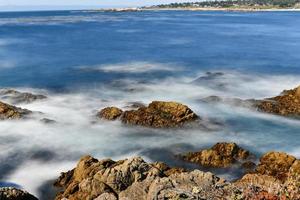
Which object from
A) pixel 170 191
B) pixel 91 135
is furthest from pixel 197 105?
pixel 170 191

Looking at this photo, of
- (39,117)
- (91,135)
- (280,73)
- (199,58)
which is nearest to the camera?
(91,135)

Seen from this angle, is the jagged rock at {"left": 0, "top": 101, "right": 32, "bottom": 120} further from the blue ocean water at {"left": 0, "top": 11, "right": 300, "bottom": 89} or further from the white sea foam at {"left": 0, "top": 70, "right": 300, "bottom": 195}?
the blue ocean water at {"left": 0, "top": 11, "right": 300, "bottom": 89}

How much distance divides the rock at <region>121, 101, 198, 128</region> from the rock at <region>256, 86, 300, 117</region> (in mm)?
6752

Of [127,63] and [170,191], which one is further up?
[170,191]

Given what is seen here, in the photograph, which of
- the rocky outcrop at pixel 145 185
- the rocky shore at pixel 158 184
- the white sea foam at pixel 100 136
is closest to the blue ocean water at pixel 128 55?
the white sea foam at pixel 100 136

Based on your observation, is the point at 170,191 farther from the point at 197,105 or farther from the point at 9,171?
the point at 197,105

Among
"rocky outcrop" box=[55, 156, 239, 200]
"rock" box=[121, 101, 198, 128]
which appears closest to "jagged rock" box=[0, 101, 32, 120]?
"rock" box=[121, 101, 198, 128]

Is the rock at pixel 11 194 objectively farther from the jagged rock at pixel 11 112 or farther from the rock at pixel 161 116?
the jagged rock at pixel 11 112

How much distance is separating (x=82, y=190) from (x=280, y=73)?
146 ft

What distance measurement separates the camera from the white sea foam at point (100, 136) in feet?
87.8

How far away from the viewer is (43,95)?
138ft

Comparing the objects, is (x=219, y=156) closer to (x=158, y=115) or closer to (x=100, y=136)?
(x=158, y=115)

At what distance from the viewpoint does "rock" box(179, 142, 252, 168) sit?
2545cm

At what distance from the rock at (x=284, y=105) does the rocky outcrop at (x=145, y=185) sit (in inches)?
774
